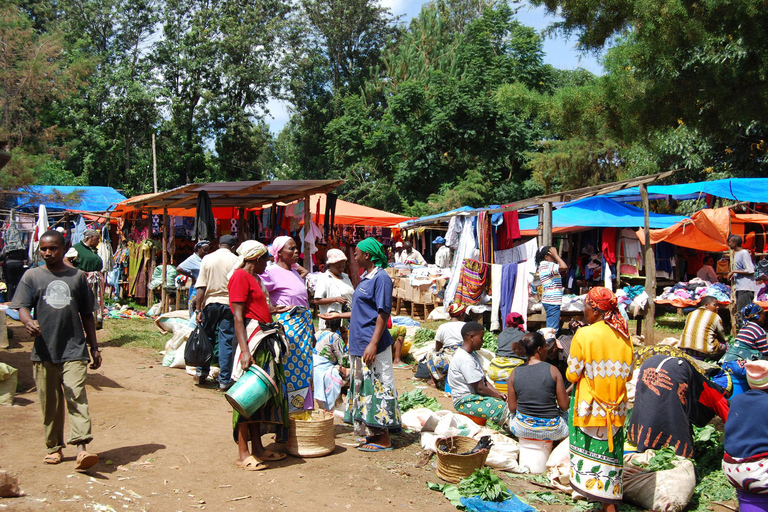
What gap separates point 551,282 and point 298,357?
5.50 m

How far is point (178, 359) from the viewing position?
8.47m

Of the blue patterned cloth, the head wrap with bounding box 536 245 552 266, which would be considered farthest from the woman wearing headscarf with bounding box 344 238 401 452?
the head wrap with bounding box 536 245 552 266

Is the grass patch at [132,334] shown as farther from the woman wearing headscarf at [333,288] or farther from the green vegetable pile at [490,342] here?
the green vegetable pile at [490,342]

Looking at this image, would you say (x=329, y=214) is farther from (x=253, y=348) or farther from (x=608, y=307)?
(x=608, y=307)

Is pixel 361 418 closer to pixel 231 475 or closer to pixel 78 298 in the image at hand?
pixel 231 475

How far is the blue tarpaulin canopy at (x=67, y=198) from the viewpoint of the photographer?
50.5 ft

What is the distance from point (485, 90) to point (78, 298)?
22968 millimetres

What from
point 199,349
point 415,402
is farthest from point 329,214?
point 415,402

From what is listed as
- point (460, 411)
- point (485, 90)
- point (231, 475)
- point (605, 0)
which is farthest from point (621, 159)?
point (231, 475)

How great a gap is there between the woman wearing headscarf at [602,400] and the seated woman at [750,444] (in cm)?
68

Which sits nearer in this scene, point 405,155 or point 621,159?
point 621,159

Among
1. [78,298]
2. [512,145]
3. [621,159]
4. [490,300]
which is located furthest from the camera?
[512,145]

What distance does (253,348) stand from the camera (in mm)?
4672

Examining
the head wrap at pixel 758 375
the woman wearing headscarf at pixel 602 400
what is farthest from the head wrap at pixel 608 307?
the head wrap at pixel 758 375
